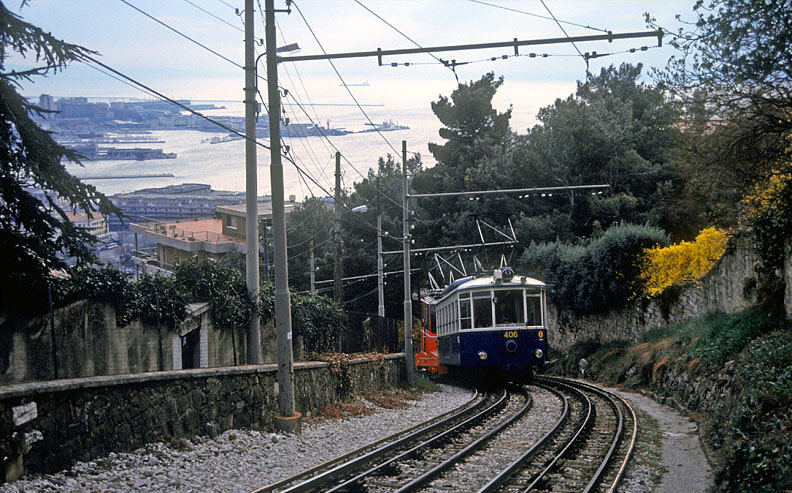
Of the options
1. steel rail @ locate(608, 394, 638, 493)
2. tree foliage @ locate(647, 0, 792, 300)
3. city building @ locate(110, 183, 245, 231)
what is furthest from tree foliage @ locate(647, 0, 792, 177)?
city building @ locate(110, 183, 245, 231)

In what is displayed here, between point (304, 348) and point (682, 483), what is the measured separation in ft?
38.9

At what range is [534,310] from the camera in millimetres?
21500

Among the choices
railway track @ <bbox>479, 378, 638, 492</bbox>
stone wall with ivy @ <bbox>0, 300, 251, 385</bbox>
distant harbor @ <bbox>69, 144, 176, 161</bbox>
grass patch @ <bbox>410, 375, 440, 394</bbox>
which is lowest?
grass patch @ <bbox>410, 375, 440, 394</bbox>

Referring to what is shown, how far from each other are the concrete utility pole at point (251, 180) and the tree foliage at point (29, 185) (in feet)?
15.9

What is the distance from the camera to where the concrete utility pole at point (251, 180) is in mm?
15516

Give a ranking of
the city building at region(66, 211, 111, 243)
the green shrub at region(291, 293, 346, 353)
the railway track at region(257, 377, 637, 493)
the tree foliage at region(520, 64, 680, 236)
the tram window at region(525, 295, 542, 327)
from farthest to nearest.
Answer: the tree foliage at region(520, 64, 680, 236) → the tram window at region(525, 295, 542, 327) → the green shrub at region(291, 293, 346, 353) → the city building at region(66, 211, 111, 243) → the railway track at region(257, 377, 637, 493)

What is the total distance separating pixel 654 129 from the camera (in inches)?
1901

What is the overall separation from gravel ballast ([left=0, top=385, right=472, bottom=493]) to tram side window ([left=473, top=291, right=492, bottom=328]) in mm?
7079

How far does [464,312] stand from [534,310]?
1974mm

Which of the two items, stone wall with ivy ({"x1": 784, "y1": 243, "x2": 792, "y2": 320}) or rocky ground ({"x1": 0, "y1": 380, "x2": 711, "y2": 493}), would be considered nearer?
rocky ground ({"x1": 0, "y1": 380, "x2": 711, "y2": 493})

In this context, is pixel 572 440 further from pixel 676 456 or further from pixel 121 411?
pixel 121 411

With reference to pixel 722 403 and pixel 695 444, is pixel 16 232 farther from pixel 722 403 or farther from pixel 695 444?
pixel 722 403

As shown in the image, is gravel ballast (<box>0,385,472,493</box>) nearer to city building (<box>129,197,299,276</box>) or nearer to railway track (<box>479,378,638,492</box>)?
railway track (<box>479,378,638,492</box>)

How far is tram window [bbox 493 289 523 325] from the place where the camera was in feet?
69.7
